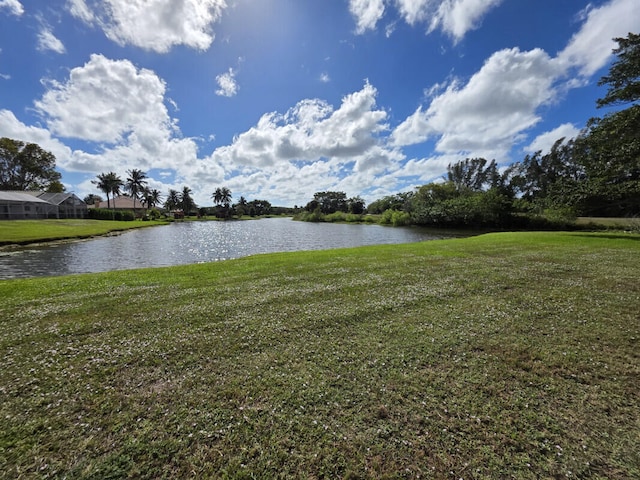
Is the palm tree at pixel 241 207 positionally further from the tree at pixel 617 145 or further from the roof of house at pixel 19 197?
the tree at pixel 617 145

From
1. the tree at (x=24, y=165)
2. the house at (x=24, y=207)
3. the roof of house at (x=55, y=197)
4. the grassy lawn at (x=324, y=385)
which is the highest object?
the tree at (x=24, y=165)

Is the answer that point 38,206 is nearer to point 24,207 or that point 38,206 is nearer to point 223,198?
point 24,207

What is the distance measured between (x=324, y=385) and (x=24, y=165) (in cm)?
11238

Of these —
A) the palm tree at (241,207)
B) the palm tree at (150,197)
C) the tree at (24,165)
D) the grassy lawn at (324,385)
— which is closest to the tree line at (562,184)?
the grassy lawn at (324,385)

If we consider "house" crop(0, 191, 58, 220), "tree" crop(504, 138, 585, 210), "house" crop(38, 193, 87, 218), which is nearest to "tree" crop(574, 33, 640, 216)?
"tree" crop(504, 138, 585, 210)

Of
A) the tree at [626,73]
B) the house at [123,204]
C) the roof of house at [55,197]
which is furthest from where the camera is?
the house at [123,204]

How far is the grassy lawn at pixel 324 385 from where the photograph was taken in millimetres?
3275

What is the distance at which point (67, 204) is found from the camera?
70.4 metres

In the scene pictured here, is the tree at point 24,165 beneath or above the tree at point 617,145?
above

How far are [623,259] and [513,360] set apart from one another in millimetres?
16838

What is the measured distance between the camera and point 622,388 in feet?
14.8

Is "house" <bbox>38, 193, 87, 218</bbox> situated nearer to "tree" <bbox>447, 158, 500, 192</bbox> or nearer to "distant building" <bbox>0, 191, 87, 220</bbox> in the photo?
"distant building" <bbox>0, 191, 87, 220</bbox>

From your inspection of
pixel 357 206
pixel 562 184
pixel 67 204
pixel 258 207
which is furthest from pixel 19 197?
pixel 258 207

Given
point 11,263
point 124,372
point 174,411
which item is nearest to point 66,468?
point 174,411
